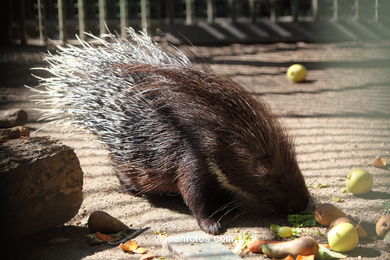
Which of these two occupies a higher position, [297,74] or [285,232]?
[297,74]

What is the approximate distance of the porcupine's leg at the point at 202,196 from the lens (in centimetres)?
262

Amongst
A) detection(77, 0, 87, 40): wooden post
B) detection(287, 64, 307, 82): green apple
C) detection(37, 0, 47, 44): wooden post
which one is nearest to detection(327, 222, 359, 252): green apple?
detection(287, 64, 307, 82): green apple

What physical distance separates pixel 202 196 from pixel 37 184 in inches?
30.2

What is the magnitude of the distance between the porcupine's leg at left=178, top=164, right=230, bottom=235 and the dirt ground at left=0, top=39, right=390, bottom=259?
0.25ft

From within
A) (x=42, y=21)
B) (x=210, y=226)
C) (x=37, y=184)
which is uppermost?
(x=42, y=21)

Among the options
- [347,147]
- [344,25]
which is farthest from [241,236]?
[344,25]

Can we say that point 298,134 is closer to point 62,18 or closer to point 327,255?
point 327,255

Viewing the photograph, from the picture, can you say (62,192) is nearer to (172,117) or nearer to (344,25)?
(172,117)

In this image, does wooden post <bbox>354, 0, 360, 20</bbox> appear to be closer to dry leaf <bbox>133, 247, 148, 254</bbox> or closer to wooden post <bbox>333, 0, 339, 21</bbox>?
wooden post <bbox>333, 0, 339, 21</bbox>

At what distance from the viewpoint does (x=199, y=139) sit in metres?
2.62

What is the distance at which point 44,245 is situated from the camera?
7.98 ft

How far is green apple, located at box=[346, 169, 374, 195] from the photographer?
2.82m

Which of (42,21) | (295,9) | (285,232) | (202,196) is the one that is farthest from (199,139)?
(295,9)

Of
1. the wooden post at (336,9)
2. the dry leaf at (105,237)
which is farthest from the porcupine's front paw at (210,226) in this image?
the wooden post at (336,9)
